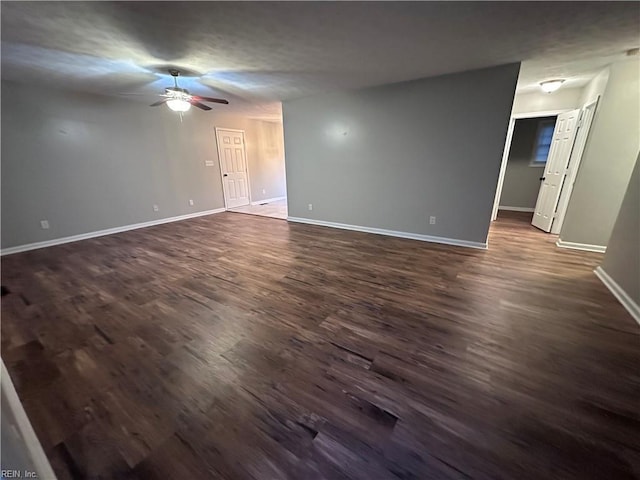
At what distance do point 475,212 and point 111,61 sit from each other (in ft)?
16.9

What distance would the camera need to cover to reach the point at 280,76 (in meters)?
3.69

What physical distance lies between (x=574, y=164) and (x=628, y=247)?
7.89 feet

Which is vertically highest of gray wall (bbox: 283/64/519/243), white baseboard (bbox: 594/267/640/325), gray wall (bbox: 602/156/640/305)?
gray wall (bbox: 283/64/519/243)

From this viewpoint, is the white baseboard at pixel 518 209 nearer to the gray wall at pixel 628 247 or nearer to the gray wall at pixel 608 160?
the gray wall at pixel 608 160

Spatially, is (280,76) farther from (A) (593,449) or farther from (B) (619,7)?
(A) (593,449)

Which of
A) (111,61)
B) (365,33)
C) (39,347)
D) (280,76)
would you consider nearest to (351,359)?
(39,347)

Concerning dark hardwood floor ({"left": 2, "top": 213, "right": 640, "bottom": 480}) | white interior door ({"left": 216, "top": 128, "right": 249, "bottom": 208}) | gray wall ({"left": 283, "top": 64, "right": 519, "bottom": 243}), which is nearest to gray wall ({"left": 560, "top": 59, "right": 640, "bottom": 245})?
dark hardwood floor ({"left": 2, "top": 213, "right": 640, "bottom": 480})

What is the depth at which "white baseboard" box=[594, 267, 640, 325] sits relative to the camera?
2321 millimetres

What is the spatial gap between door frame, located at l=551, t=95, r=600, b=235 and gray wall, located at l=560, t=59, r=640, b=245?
0.29 meters

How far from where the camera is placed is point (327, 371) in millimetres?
1764

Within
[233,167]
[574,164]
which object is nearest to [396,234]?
[574,164]

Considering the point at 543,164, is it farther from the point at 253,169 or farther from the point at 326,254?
the point at 253,169

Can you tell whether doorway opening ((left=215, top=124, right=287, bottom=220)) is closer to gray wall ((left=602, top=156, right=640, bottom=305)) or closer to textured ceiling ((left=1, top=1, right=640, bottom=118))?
textured ceiling ((left=1, top=1, right=640, bottom=118))

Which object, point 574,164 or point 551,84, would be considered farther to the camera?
point 574,164
